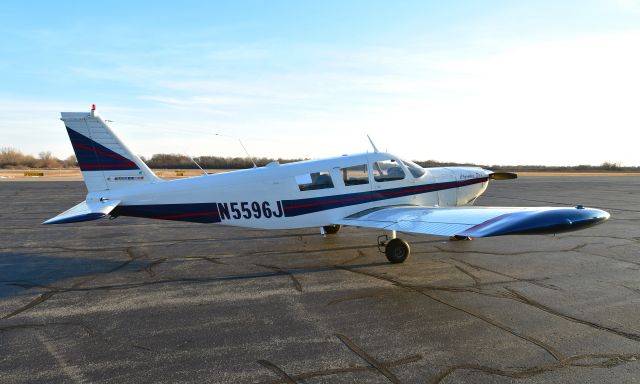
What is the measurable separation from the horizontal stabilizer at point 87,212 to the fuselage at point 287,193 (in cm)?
26

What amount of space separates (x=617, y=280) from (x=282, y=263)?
687 cm

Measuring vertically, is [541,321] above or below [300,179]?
below

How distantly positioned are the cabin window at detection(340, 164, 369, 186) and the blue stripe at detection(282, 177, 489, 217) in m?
0.32

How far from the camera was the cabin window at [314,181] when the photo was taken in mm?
10188

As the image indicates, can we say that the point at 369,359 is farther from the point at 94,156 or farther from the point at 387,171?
the point at 94,156

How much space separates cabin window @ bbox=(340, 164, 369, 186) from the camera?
10508mm

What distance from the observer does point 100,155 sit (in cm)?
982

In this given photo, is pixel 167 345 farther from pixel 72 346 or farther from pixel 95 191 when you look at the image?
pixel 95 191

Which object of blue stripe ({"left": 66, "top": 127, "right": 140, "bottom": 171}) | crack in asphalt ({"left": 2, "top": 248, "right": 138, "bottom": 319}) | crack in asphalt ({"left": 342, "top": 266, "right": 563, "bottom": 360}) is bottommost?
crack in asphalt ({"left": 342, "top": 266, "right": 563, "bottom": 360})

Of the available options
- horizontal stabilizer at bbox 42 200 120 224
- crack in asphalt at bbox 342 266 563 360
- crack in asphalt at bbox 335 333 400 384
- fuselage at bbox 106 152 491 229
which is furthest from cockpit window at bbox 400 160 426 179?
horizontal stabilizer at bbox 42 200 120 224

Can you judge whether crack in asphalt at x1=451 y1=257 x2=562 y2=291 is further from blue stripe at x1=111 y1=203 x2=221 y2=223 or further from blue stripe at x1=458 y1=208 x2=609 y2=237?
blue stripe at x1=111 y1=203 x2=221 y2=223

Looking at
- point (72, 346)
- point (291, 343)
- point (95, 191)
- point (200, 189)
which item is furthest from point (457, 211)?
point (95, 191)

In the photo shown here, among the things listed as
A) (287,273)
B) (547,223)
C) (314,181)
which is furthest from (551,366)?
(314,181)

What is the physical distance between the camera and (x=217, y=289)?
742 centimetres
